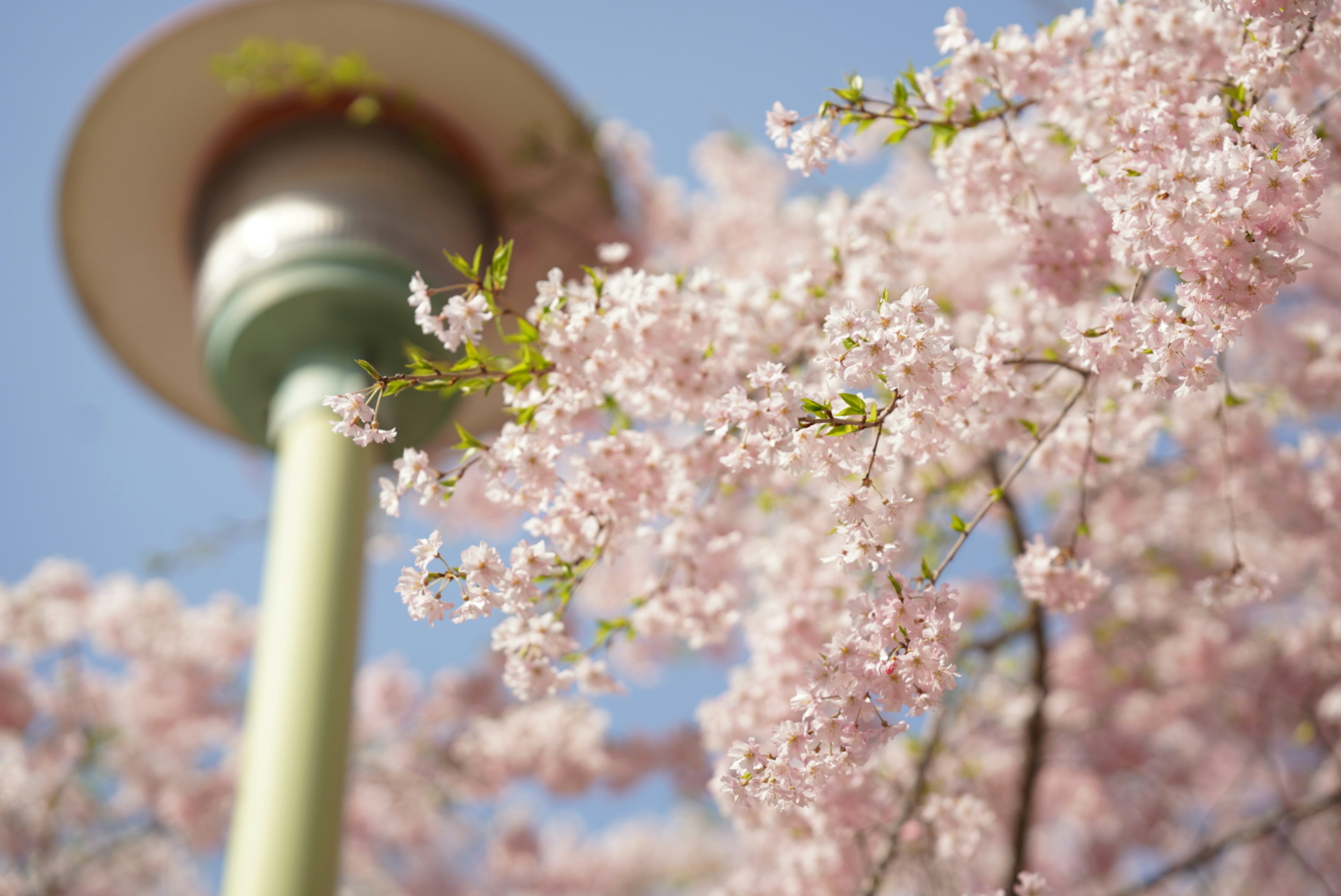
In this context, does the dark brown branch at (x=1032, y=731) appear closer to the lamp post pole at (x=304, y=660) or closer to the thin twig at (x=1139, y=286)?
the thin twig at (x=1139, y=286)

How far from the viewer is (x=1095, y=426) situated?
2441 millimetres

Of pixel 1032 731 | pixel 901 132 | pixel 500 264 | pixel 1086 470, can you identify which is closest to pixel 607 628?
pixel 500 264

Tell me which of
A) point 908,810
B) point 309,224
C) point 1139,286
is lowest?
point 908,810

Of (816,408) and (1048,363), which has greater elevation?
A: (1048,363)

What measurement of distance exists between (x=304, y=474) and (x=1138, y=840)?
5.15 m

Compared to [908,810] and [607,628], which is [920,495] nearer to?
[908,810]

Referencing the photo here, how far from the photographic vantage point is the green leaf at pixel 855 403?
164 centimetres

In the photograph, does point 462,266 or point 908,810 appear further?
point 908,810

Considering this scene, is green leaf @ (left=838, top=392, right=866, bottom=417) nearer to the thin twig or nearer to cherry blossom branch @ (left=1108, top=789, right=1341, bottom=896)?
the thin twig

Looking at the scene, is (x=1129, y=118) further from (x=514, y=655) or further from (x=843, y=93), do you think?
(x=514, y=655)

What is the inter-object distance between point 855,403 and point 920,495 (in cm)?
180

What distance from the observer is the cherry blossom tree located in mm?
1721

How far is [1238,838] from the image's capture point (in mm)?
3160

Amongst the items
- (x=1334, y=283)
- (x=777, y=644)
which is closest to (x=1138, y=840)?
(x=1334, y=283)
